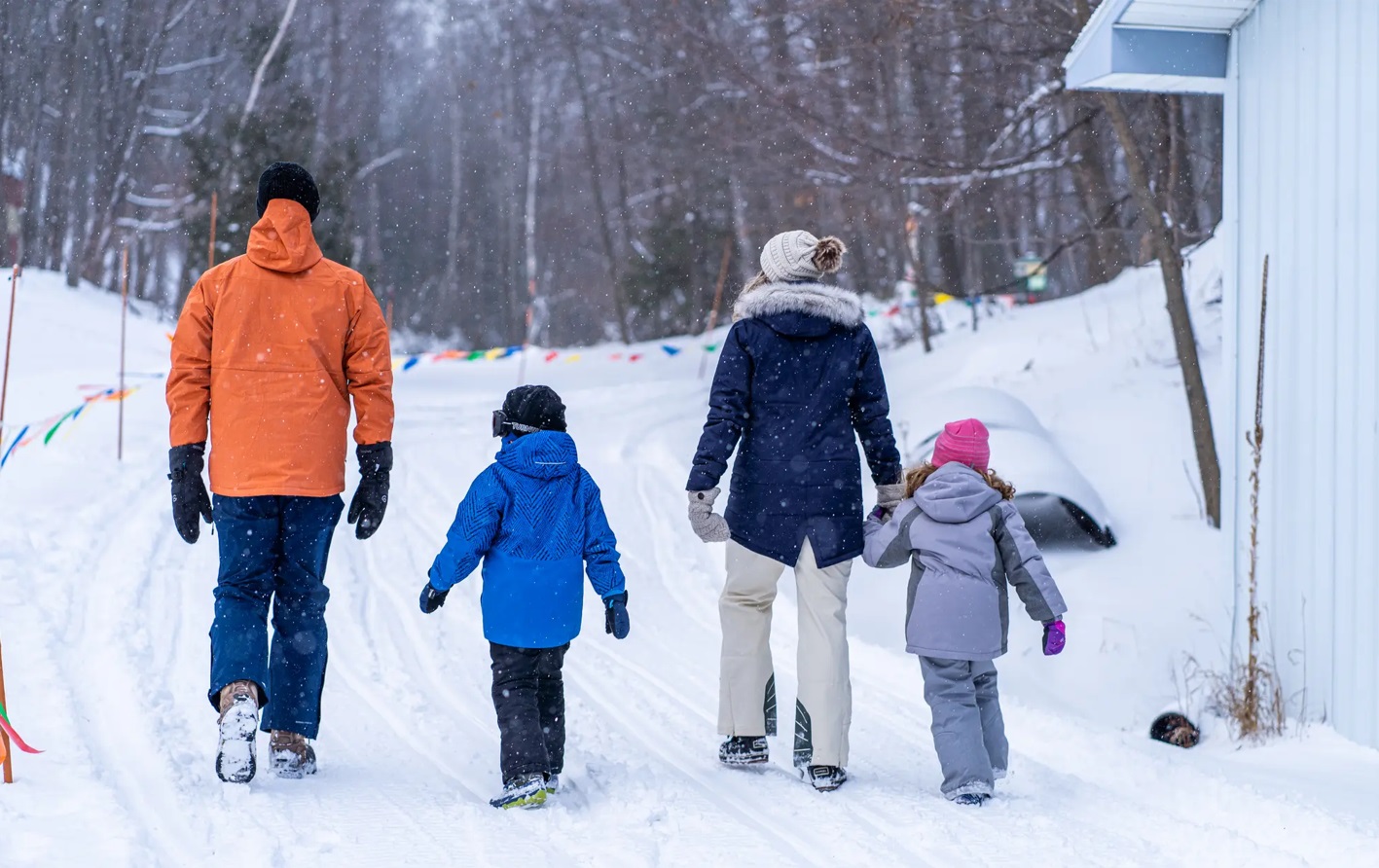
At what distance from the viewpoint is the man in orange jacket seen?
3.67m

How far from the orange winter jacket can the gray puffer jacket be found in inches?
65.5

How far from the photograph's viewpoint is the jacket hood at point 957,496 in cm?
397

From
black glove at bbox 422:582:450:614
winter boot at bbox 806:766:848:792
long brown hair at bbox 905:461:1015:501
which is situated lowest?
winter boot at bbox 806:766:848:792

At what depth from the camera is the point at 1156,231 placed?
848 cm

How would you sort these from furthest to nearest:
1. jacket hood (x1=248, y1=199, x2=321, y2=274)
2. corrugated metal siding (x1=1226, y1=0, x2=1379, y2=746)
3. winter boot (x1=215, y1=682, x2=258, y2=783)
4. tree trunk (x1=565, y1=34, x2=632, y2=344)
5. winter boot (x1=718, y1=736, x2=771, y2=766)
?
1. tree trunk (x1=565, y1=34, x2=632, y2=344)
2. corrugated metal siding (x1=1226, y1=0, x2=1379, y2=746)
3. winter boot (x1=718, y1=736, x2=771, y2=766)
4. jacket hood (x1=248, y1=199, x2=321, y2=274)
5. winter boot (x1=215, y1=682, x2=258, y2=783)

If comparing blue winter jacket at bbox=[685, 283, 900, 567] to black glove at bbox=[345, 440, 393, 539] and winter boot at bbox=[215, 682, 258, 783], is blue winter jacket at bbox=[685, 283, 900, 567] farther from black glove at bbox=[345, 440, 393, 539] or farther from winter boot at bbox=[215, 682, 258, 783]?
winter boot at bbox=[215, 682, 258, 783]

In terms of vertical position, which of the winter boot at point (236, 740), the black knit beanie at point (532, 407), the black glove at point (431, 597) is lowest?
the winter boot at point (236, 740)

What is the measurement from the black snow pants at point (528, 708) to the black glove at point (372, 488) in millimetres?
513

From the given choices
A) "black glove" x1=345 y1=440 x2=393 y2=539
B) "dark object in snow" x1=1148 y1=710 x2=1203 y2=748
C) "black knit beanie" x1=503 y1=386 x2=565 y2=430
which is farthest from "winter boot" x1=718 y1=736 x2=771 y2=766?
"dark object in snow" x1=1148 y1=710 x2=1203 y2=748

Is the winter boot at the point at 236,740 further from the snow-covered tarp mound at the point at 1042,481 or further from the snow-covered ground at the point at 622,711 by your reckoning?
the snow-covered tarp mound at the point at 1042,481

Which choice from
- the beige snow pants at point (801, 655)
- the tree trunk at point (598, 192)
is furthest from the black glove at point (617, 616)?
the tree trunk at point (598, 192)

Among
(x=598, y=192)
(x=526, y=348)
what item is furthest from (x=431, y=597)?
(x=598, y=192)

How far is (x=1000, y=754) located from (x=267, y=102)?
71.2 ft

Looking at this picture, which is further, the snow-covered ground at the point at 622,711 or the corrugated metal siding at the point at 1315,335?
the corrugated metal siding at the point at 1315,335
